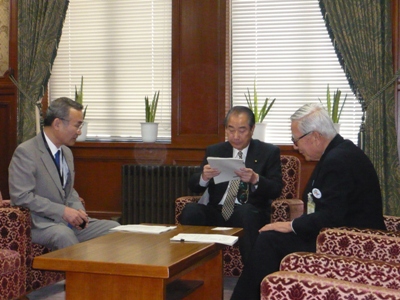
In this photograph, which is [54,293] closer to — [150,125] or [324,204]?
[324,204]

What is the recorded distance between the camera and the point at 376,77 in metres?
5.14

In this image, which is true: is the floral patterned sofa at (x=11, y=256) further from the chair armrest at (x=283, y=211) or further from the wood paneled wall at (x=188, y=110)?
the wood paneled wall at (x=188, y=110)

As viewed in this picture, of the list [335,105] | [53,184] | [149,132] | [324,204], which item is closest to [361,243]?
[324,204]

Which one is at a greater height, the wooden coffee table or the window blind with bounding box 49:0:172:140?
the window blind with bounding box 49:0:172:140

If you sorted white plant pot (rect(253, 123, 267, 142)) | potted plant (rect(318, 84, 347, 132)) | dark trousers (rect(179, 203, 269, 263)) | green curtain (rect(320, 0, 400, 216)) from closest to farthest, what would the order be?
dark trousers (rect(179, 203, 269, 263)) < green curtain (rect(320, 0, 400, 216)) < potted plant (rect(318, 84, 347, 132)) < white plant pot (rect(253, 123, 267, 142))

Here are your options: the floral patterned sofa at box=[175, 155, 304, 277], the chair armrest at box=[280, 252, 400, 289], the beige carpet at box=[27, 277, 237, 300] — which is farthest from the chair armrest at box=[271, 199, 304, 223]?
the chair armrest at box=[280, 252, 400, 289]

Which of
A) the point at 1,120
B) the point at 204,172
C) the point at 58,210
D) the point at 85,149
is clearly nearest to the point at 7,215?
→ the point at 58,210

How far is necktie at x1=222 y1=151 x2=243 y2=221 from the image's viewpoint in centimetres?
409

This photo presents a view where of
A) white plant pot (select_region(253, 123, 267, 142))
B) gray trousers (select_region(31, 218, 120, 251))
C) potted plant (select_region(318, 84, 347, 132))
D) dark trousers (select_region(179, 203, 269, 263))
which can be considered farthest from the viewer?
white plant pot (select_region(253, 123, 267, 142))

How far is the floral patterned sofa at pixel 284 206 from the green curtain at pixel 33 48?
260 cm

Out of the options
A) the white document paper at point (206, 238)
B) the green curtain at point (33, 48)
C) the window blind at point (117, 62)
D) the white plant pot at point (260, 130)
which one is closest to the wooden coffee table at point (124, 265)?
the white document paper at point (206, 238)

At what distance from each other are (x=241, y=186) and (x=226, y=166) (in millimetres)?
323

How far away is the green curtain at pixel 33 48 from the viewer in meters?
6.09

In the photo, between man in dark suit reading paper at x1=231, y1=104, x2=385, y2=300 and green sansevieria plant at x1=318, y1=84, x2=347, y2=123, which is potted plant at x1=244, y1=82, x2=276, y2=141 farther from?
man in dark suit reading paper at x1=231, y1=104, x2=385, y2=300
